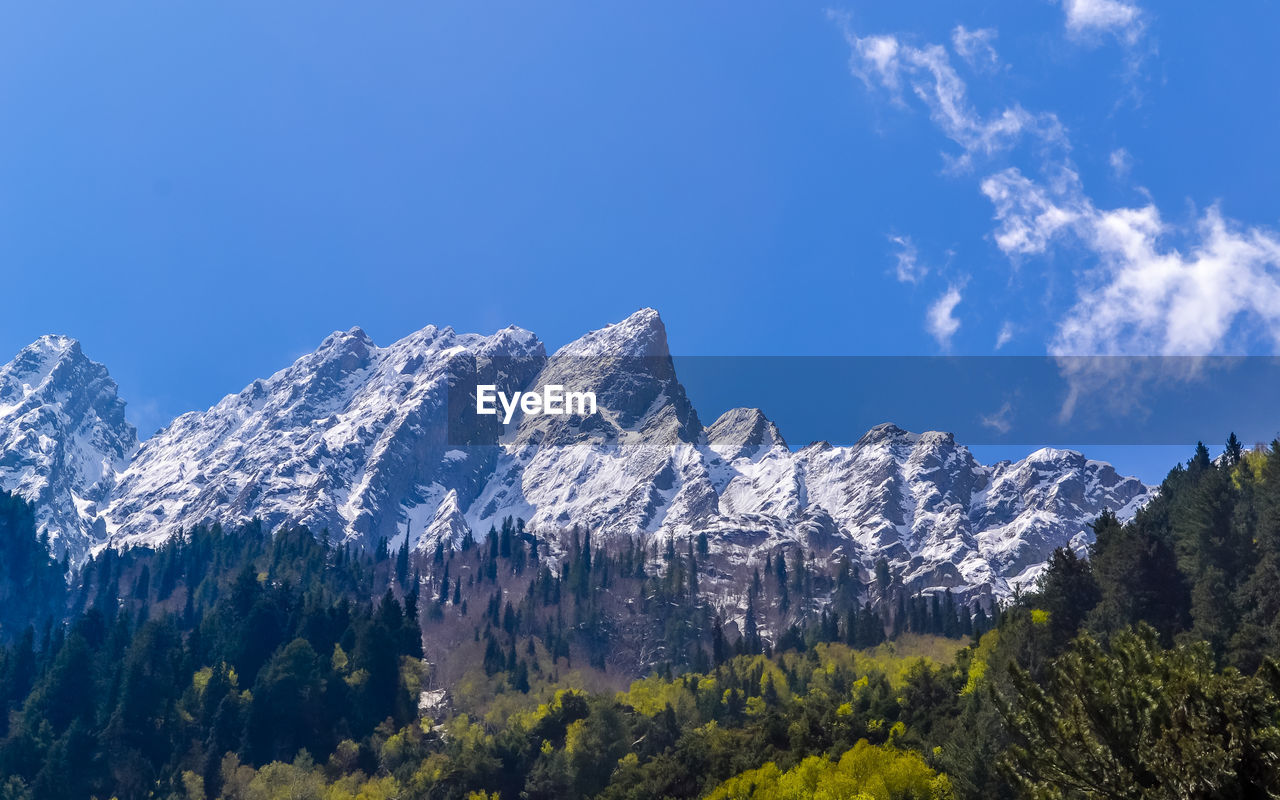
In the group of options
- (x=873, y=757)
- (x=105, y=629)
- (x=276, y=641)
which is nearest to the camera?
(x=873, y=757)

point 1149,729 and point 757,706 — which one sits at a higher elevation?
point 1149,729

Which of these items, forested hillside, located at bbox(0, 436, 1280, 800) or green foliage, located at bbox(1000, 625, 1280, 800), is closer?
green foliage, located at bbox(1000, 625, 1280, 800)

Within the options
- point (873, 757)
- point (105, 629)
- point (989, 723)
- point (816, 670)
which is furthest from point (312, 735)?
point (989, 723)

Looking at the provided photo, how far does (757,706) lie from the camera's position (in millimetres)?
152500

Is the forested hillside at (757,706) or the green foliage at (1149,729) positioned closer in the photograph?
the green foliage at (1149,729)

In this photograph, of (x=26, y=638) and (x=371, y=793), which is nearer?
(x=371, y=793)

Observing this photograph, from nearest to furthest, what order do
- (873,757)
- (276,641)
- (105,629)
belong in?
1. (873,757)
2. (276,641)
3. (105,629)

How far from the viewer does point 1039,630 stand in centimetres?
10188

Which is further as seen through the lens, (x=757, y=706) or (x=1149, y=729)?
(x=757, y=706)

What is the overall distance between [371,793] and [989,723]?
7496 centimetres

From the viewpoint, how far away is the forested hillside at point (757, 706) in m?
31.5

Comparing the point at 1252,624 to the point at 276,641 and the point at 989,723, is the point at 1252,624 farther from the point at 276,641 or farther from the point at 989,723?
the point at 276,641

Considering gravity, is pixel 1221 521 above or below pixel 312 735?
above

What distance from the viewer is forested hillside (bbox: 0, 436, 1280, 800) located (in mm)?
31547
